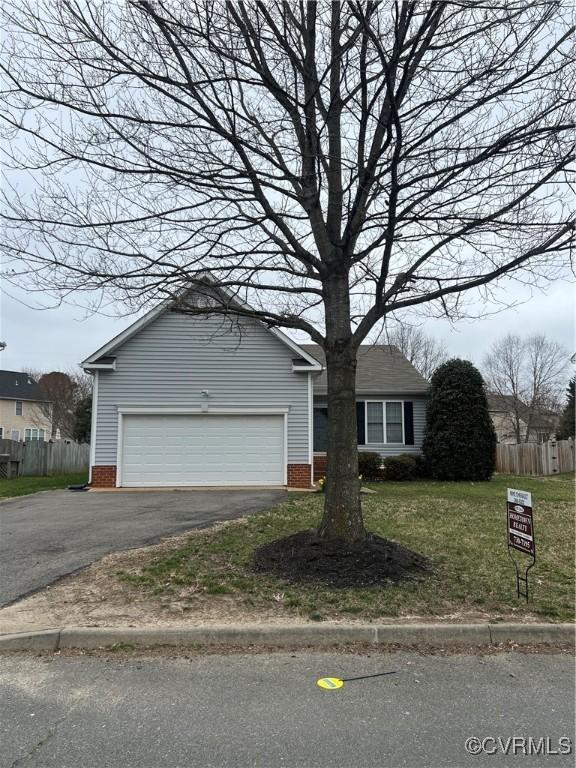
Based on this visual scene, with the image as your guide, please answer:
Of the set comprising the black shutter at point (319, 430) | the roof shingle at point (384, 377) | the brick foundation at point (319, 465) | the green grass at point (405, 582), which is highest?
the roof shingle at point (384, 377)

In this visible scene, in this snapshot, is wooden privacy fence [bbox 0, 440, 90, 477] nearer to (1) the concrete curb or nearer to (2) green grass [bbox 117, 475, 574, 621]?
(2) green grass [bbox 117, 475, 574, 621]

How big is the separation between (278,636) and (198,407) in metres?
11.0

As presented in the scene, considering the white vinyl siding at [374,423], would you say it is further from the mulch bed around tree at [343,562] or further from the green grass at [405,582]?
the mulch bed around tree at [343,562]

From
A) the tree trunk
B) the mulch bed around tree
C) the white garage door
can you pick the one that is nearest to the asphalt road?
the mulch bed around tree

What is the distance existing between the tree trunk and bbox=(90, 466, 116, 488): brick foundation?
9830 millimetres

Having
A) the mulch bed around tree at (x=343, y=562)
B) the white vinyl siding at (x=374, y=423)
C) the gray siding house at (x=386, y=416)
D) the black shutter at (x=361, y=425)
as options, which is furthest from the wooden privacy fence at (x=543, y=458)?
the mulch bed around tree at (x=343, y=562)

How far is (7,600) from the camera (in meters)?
5.26

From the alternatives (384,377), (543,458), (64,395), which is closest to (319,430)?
(384,377)

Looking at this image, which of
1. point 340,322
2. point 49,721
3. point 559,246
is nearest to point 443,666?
point 49,721

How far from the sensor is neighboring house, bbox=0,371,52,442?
151ft

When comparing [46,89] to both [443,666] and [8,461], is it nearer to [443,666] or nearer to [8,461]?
[443,666]

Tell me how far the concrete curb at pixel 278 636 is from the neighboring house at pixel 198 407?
1055 cm

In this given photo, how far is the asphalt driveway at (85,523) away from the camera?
643cm

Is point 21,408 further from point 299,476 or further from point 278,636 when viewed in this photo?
point 278,636
